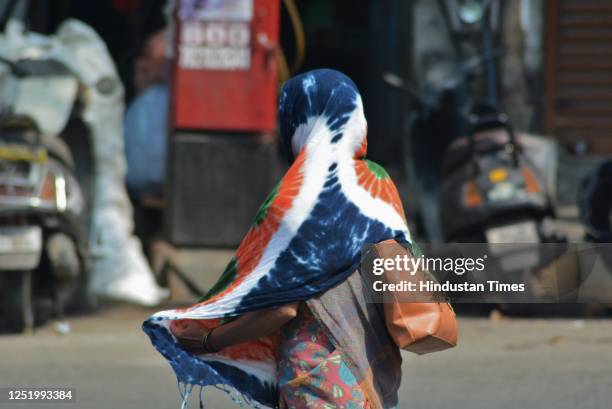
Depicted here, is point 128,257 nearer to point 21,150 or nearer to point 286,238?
point 21,150

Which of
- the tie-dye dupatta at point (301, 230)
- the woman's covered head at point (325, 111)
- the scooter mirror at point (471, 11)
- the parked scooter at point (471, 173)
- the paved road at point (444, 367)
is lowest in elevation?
the paved road at point (444, 367)

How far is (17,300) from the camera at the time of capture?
24.1ft

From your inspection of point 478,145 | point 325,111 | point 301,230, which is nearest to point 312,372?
point 301,230

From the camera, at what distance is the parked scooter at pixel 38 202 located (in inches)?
284

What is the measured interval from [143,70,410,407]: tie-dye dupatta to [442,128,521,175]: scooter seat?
483cm

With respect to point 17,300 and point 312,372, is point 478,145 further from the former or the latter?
point 312,372

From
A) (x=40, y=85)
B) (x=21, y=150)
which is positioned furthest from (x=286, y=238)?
(x=40, y=85)

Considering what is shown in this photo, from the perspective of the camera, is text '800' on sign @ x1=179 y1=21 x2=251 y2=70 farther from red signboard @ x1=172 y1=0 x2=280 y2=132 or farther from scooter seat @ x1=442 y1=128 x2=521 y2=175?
scooter seat @ x1=442 y1=128 x2=521 y2=175

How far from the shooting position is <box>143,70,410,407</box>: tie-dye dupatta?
10.8ft

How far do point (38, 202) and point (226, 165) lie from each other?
1.96 m

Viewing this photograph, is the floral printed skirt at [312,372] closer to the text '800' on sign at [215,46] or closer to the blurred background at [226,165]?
the blurred background at [226,165]

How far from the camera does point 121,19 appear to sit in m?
10.5

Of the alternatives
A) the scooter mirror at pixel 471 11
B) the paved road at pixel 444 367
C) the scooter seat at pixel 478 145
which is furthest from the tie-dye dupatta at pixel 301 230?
the scooter mirror at pixel 471 11

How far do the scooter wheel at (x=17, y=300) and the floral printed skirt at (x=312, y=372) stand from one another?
13.6 ft
